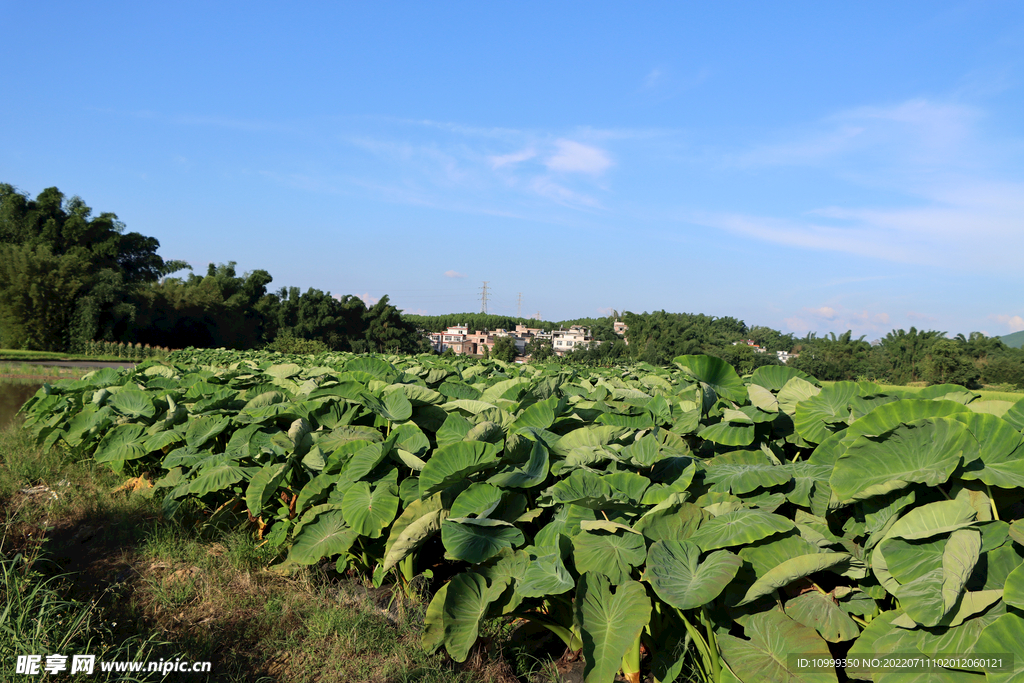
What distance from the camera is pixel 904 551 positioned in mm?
1309

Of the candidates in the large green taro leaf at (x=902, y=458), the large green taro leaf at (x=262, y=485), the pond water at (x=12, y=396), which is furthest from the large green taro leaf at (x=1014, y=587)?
the pond water at (x=12, y=396)

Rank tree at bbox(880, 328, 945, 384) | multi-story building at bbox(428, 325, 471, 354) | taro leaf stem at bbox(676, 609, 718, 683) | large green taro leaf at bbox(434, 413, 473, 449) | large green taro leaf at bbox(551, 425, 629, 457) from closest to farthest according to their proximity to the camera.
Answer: taro leaf stem at bbox(676, 609, 718, 683) → large green taro leaf at bbox(551, 425, 629, 457) → large green taro leaf at bbox(434, 413, 473, 449) → tree at bbox(880, 328, 945, 384) → multi-story building at bbox(428, 325, 471, 354)

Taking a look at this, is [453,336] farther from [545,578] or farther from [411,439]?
[545,578]

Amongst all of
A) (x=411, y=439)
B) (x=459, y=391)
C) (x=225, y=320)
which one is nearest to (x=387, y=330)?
(x=225, y=320)

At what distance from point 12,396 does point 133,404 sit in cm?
1070

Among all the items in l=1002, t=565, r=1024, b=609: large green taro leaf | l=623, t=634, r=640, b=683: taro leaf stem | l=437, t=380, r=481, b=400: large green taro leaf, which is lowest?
l=623, t=634, r=640, b=683: taro leaf stem

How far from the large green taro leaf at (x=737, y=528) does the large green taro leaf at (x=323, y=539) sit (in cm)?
141

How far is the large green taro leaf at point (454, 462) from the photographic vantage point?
6.18 ft

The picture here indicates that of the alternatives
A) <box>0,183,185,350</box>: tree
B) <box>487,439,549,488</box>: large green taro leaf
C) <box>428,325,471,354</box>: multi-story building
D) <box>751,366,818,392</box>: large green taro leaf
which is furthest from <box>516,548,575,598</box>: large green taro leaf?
<box>428,325,471,354</box>: multi-story building

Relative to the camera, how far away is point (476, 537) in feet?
5.69

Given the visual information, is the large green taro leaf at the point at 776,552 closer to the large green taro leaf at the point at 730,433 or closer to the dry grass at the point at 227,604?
the large green taro leaf at the point at 730,433

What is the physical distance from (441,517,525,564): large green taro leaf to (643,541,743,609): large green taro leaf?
0.47 m

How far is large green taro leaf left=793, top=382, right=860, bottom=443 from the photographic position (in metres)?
1.92

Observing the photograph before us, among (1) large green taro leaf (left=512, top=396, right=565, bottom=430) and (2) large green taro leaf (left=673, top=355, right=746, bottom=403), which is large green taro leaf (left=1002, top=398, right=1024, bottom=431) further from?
(1) large green taro leaf (left=512, top=396, right=565, bottom=430)
